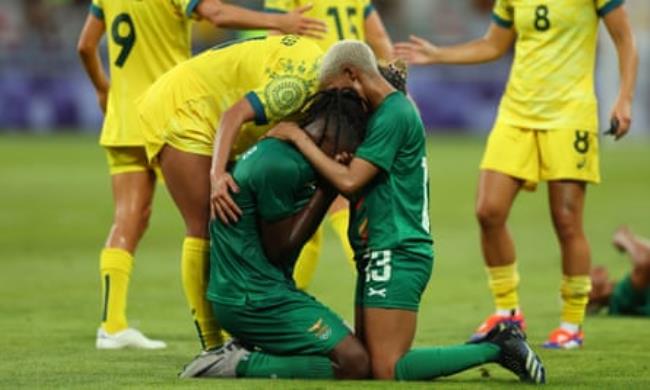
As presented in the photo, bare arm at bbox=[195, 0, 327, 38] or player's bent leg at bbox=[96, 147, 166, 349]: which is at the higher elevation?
bare arm at bbox=[195, 0, 327, 38]

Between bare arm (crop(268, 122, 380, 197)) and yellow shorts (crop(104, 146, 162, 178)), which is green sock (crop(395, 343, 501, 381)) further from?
yellow shorts (crop(104, 146, 162, 178))

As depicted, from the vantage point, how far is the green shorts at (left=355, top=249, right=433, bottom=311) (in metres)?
8.06

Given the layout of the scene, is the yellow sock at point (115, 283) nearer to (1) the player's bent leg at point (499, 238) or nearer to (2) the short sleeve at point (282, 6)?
(2) the short sleeve at point (282, 6)

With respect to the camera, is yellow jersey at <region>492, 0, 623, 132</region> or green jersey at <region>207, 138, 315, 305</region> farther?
yellow jersey at <region>492, 0, 623, 132</region>

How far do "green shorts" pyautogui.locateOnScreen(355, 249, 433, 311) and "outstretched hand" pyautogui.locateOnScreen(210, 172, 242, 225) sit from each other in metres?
0.69

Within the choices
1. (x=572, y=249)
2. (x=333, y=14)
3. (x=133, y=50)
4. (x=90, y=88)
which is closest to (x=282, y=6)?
(x=333, y=14)

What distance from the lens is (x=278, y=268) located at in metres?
8.18

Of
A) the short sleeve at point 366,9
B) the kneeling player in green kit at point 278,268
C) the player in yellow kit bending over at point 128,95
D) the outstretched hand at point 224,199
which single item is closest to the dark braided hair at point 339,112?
the kneeling player in green kit at point 278,268

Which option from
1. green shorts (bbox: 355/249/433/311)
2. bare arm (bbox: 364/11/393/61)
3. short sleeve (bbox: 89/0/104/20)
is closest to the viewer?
green shorts (bbox: 355/249/433/311)

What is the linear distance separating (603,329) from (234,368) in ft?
10.8

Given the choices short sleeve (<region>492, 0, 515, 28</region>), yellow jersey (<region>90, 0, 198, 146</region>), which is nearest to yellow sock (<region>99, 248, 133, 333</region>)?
yellow jersey (<region>90, 0, 198, 146</region>)

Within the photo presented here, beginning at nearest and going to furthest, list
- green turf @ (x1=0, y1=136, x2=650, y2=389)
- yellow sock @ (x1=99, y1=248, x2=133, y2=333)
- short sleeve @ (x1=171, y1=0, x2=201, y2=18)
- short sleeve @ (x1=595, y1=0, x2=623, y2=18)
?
green turf @ (x1=0, y1=136, x2=650, y2=389), short sleeve @ (x1=171, y1=0, x2=201, y2=18), yellow sock @ (x1=99, y1=248, x2=133, y2=333), short sleeve @ (x1=595, y1=0, x2=623, y2=18)

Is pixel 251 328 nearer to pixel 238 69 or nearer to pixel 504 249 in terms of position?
pixel 238 69

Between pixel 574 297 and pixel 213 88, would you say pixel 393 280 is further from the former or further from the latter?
pixel 574 297
